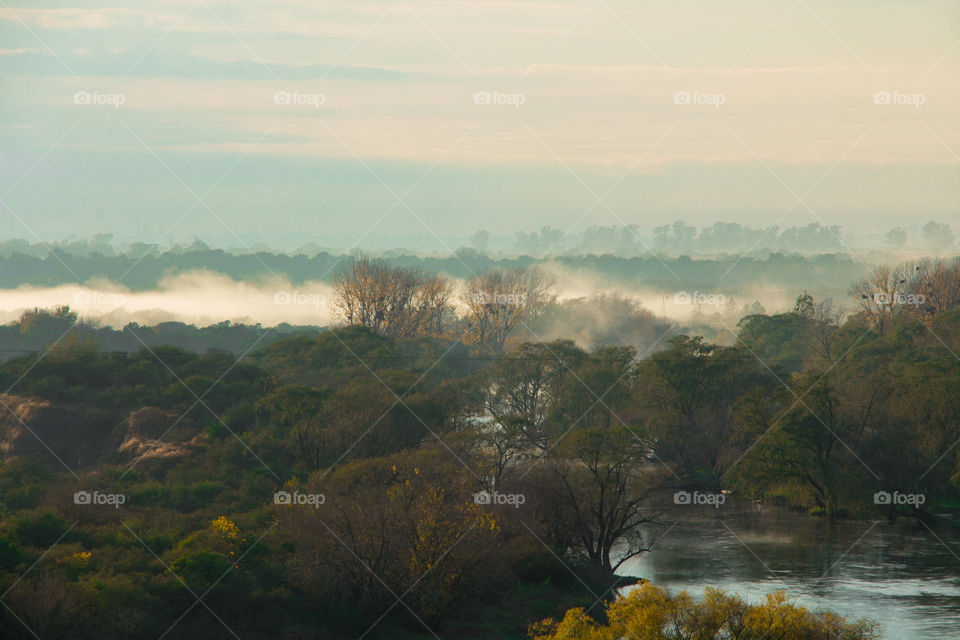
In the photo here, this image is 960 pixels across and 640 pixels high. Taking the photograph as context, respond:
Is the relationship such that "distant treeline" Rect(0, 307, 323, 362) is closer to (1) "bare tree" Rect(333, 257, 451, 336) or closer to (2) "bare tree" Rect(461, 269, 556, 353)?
(1) "bare tree" Rect(333, 257, 451, 336)

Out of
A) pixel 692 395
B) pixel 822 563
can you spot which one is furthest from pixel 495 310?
pixel 822 563

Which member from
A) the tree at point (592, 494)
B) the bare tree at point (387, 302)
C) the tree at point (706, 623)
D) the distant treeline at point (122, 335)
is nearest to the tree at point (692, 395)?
the tree at point (592, 494)

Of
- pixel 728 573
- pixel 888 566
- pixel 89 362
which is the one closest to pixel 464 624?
pixel 728 573

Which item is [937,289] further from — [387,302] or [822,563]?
[822,563]

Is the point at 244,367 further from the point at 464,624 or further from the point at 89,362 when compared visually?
the point at 464,624

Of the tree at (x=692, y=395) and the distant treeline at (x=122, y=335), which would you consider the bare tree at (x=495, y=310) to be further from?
the tree at (x=692, y=395)

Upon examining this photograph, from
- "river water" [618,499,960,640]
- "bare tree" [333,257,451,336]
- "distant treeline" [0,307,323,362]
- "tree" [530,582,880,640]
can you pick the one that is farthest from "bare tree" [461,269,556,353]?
"tree" [530,582,880,640]
